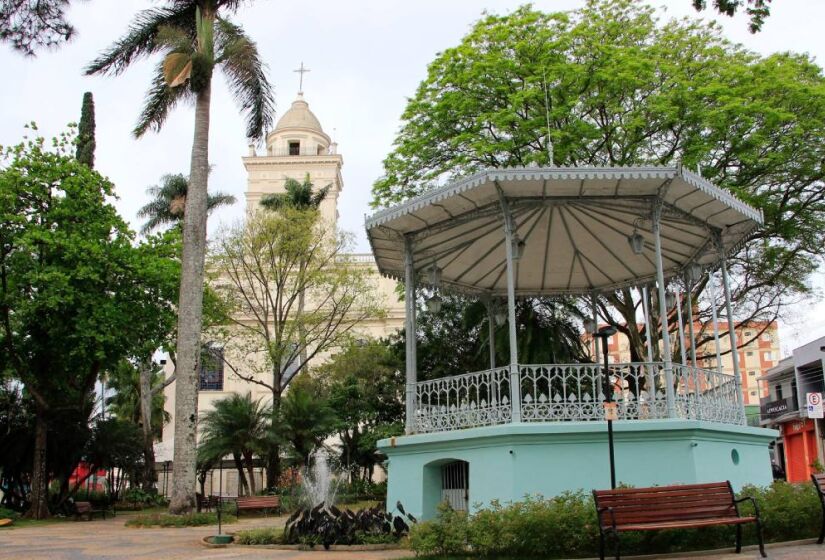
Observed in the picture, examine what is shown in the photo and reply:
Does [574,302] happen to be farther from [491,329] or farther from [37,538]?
[37,538]

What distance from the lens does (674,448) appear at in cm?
1088

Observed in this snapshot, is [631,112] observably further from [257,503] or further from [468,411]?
[257,503]

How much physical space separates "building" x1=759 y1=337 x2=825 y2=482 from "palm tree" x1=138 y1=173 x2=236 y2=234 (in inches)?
1246

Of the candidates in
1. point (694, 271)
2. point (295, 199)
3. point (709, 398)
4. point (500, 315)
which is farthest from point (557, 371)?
point (295, 199)

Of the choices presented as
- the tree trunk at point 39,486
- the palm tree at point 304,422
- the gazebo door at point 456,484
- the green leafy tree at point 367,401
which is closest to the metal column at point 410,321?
the gazebo door at point 456,484

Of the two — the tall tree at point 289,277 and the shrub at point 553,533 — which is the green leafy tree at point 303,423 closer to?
the tall tree at point 289,277

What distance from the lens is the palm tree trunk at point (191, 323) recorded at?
1925 centimetres

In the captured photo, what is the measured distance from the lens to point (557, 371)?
11.7 meters

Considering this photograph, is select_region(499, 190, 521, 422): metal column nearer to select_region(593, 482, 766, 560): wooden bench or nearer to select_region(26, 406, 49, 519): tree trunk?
select_region(593, 482, 766, 560): wooden bench

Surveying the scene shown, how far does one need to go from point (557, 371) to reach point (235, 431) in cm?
1899

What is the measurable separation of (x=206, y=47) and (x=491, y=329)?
1154 cm

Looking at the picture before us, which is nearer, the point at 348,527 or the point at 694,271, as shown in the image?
the point at 348,527

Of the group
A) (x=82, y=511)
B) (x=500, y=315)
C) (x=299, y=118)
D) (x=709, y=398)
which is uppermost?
(x=299, y=118)

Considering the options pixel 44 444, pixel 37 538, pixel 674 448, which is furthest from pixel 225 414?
pixel 674 448
